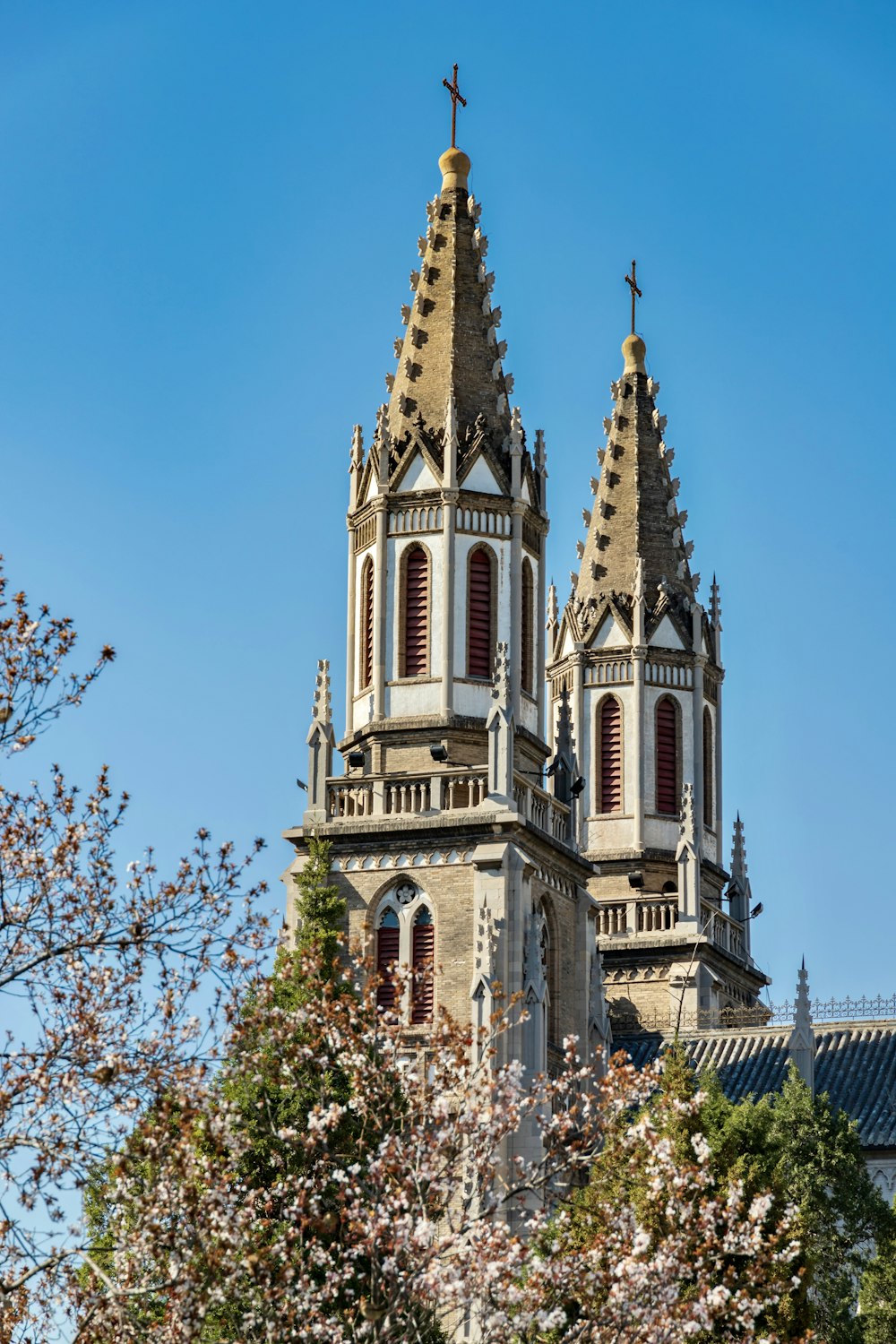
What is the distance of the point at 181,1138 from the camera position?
22.0 meters

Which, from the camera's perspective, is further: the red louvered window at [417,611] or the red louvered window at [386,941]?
the red louvered window at [417,611]

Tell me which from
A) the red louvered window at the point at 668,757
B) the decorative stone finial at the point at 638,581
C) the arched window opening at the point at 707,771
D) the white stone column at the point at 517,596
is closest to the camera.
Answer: the white stone column at the point at 517,596

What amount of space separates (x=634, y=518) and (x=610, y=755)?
6.98 metres

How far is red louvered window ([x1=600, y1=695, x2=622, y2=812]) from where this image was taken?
63.3m

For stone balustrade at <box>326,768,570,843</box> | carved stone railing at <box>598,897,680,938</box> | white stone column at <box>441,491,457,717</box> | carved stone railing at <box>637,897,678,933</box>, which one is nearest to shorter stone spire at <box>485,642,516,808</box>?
stone balustrade at <box>326,768,570,843</box>

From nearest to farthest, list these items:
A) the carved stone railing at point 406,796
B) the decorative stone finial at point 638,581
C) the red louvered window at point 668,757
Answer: the carved stone railing at point 406,796
the red louvered window at point 668,757
the decorative stone finial at point 638,581

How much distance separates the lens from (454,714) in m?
48.5

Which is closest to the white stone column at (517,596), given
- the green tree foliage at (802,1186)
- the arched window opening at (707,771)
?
the green tree foliage at (802,1186)

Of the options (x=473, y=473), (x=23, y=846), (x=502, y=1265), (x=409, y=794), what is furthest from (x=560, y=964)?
(x=23, y=846)

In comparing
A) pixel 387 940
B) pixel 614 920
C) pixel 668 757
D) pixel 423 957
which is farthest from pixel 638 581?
pixel 423 957

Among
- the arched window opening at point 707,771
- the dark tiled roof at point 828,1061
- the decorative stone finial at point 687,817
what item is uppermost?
the arched window opening at point 707,771

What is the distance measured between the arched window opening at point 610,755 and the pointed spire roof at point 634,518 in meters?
2.47

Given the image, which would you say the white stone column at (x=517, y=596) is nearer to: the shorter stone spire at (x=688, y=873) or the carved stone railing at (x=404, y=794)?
the carved stone railing at (x=404, y=794)

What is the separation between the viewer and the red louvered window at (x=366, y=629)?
163 ft
